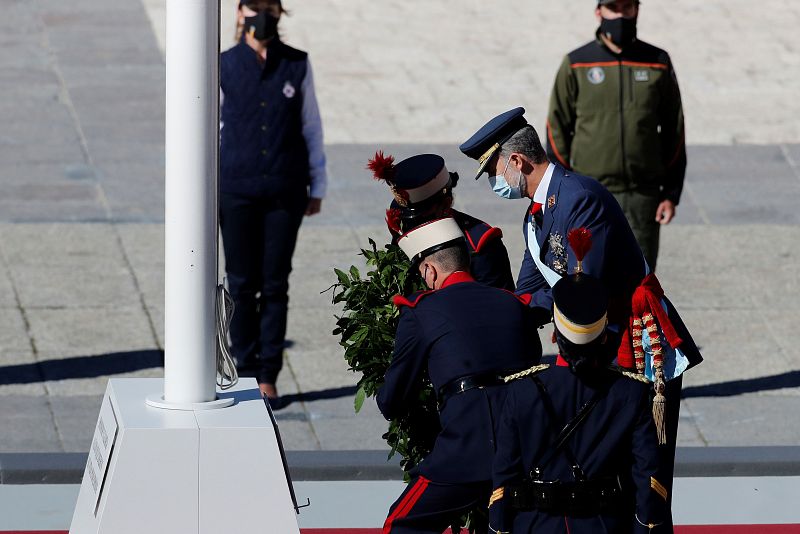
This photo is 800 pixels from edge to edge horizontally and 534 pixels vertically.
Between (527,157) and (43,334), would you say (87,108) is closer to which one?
(43,334)

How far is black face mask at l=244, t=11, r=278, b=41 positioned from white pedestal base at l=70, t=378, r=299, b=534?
11.0 ft

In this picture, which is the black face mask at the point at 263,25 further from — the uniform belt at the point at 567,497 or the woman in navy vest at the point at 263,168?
the uniform belt at the point at 567,497

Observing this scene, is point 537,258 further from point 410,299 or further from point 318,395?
point 318,395

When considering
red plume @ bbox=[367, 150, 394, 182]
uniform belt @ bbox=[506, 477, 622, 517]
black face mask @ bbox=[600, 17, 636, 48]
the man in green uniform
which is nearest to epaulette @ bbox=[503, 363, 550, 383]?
uniform belt @ bbox=[506, 477, 622, 517]

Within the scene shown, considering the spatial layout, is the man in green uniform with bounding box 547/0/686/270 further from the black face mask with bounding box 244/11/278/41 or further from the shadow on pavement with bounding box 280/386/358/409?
the shadow on pavement with bounding box 280/386/358/409

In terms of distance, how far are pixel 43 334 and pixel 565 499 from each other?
5.18m

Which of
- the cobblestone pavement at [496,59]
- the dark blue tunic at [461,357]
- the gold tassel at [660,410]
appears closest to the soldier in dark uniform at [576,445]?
the gold tassel at [660,410]

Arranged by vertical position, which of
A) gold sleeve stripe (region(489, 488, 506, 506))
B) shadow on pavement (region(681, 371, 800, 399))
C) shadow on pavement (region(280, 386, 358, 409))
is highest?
gold sleeve stripe (region(489, 488, 506, 506))

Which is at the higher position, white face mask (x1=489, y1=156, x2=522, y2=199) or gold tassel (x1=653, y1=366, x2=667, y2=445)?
white face mask (x1=489, y1=156, x2=522, y2=199)

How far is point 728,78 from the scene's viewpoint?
53.0ft

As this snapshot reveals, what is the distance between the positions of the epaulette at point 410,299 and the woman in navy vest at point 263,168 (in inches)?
115

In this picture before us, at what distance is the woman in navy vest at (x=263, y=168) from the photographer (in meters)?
8.70

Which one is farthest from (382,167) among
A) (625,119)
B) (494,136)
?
(625,119)

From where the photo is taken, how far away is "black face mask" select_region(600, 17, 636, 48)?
902 cm
